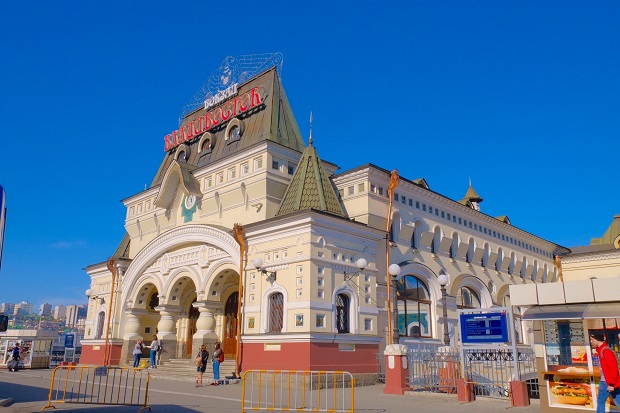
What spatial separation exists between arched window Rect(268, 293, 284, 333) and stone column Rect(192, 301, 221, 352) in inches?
157

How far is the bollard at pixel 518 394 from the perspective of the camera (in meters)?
12.1

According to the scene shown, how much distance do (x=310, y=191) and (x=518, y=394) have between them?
439 inches

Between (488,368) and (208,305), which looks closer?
(488,368)

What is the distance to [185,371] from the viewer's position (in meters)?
21.1

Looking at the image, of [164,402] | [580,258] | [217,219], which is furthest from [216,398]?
[580,258]

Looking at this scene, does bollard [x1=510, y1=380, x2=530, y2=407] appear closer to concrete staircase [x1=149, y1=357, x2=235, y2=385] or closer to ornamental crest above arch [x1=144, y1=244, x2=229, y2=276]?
concrete staircase [x1=149, y1=357, x2=235, y2=385]

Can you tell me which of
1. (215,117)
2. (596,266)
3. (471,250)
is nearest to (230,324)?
(215,117)

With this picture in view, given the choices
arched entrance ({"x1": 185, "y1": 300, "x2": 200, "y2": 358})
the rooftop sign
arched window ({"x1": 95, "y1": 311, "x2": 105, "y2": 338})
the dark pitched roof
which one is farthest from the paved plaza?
the rooftop sign

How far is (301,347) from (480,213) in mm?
16311

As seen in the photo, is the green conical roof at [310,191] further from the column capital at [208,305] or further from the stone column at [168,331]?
the stone column at [168,331]

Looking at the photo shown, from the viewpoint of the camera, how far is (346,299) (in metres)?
19.8

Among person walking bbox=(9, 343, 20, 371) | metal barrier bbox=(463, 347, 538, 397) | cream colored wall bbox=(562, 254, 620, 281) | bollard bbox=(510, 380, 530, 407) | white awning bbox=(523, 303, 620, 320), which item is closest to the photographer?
white awning bbox=(523, 303, 620, 320)

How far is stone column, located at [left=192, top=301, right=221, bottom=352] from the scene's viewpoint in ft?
72.2

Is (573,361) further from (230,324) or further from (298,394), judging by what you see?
(230,324)
